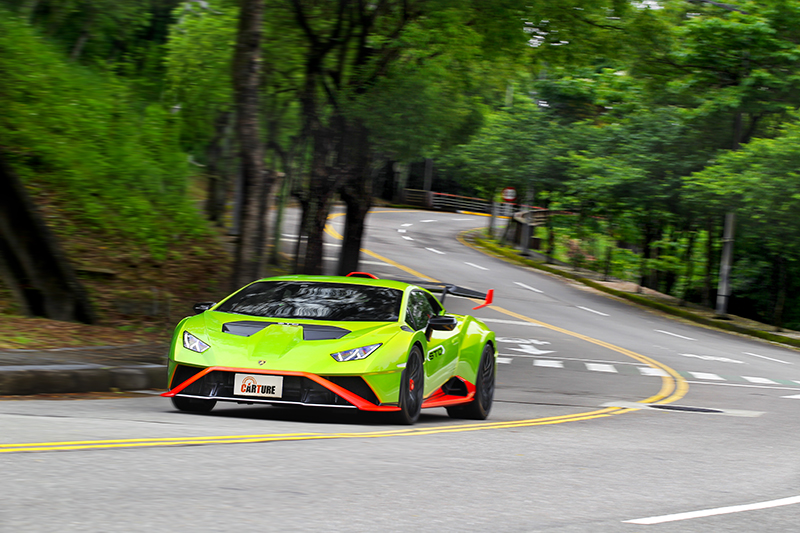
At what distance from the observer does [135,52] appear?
26.9 metres

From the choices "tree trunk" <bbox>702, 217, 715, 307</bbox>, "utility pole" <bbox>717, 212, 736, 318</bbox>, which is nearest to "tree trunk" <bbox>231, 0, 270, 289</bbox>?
"utility pole" <bbox>717, 212, 736, 318</bbox>

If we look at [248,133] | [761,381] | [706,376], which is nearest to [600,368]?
[706,376]

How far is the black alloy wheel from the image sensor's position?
10156mm

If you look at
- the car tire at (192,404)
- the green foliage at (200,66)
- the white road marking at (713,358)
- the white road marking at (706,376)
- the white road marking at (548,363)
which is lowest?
the white road marking at (548,363)

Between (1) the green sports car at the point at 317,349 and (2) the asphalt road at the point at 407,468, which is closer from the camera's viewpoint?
(2) the asphalt road at the point at 407,468

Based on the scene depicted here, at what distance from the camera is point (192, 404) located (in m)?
8.59

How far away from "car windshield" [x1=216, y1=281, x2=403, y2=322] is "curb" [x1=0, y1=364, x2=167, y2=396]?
1.95 meters

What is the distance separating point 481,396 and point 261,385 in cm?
313

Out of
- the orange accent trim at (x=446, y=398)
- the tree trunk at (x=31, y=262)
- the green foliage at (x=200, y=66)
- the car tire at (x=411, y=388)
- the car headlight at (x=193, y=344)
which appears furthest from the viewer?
the green foliage at (x=200, y=66)

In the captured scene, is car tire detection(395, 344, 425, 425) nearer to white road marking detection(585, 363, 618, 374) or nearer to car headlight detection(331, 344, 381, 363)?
car headlight detection(331, 344, 381, 363)

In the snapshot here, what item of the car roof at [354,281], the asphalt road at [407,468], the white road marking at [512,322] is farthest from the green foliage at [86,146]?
the car roof at [354,281]

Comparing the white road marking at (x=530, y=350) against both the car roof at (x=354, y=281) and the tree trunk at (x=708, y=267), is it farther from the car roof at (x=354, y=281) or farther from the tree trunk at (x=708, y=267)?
the tree trunk at (x=708, y=267)

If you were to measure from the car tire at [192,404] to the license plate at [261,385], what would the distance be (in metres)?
0.68

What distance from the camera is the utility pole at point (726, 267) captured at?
3023 cm
